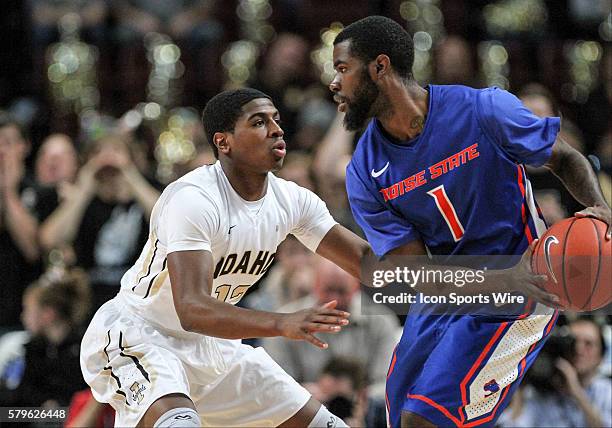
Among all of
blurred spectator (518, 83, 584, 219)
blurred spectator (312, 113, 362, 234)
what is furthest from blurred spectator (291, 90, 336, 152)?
blurred spectator (518, 83, 584, 219)

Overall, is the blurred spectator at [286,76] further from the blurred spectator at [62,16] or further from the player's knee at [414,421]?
the player's knee at [414,421]

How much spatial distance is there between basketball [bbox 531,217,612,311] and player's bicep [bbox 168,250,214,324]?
1367 millimetres

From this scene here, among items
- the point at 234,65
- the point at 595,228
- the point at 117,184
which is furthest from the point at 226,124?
the point at 234,65

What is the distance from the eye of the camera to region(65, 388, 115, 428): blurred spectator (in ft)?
18.8

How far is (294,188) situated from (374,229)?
45 cm

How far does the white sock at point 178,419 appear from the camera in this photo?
416 centimetres

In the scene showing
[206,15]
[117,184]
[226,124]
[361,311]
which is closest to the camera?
[226,124]

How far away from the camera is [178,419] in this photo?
4.20m

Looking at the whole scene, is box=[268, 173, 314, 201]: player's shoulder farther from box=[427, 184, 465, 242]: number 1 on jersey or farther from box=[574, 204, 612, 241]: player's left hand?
box=[574, 204, 612, 241]: player's left hand

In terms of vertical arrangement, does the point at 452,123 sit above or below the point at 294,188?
above

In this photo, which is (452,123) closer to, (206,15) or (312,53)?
(312,53)

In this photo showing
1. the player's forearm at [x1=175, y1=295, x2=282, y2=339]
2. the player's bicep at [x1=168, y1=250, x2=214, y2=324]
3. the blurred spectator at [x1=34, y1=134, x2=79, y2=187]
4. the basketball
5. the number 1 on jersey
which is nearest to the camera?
the player's forearm at [x1=175, y1=295, x2=282, y2=339]

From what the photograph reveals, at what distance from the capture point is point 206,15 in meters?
10.5

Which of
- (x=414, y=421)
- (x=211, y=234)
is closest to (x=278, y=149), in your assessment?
(x=211, y=234)
